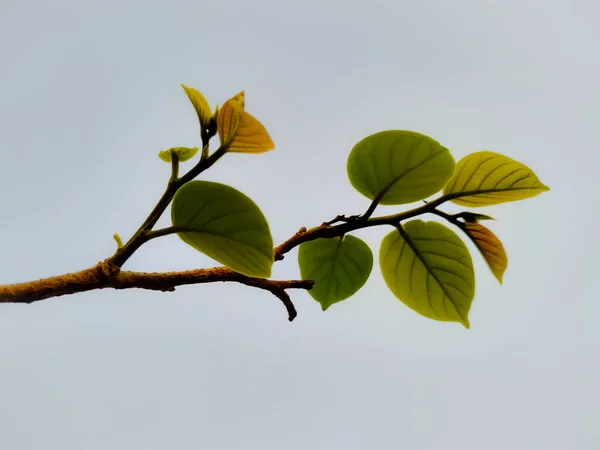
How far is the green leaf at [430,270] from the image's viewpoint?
0.33 meters

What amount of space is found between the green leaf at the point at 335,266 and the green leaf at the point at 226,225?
87 mm

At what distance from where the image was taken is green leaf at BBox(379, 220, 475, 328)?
1.09 feet

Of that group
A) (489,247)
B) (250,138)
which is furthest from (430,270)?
(250,138)

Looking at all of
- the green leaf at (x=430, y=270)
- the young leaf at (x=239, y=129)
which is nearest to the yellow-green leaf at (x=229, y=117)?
the young leaf at (x=239, y=129)

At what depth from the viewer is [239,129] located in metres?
0.28

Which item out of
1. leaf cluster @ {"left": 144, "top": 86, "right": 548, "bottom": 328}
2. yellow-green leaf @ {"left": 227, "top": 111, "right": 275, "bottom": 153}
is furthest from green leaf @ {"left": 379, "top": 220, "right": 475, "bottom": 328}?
yellow-green leaf @ {"left": 227, "top": 111, "right": 275, "bottom": 153}

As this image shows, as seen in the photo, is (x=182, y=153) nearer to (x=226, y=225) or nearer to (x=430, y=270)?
(x=226, y=225)

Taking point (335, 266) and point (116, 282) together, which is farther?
point (335, 266)

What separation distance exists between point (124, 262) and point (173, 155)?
Answer: 0.06m

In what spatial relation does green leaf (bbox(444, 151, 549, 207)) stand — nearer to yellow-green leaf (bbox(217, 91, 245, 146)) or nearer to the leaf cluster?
the leaf cluster

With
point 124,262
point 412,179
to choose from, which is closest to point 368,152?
point 412,179

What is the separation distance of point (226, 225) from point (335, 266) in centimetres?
11

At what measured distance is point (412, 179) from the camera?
1.03ft

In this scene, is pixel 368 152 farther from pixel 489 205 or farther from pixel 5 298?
pixel 5 298
